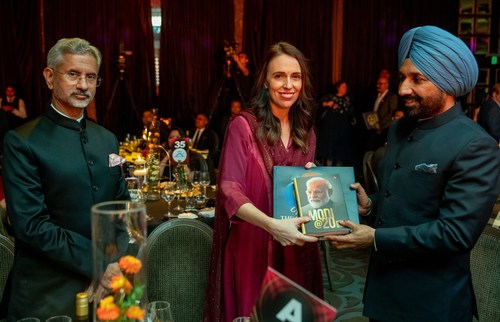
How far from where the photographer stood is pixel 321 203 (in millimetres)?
1757

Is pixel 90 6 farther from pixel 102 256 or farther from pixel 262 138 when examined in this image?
pixel 102 256

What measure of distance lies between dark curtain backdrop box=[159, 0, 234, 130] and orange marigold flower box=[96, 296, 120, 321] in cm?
854

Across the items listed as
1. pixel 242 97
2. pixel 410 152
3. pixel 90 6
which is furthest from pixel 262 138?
pixel 90 6

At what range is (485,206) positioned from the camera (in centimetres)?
154

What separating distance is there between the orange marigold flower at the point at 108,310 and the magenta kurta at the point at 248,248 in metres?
0.92

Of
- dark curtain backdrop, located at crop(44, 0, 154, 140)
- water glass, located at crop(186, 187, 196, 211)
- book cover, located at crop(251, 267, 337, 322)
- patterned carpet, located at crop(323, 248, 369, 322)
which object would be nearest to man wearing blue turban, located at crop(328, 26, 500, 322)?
book cover, located at crop(251, 267, 337, 322)

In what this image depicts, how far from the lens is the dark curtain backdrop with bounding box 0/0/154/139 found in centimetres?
895

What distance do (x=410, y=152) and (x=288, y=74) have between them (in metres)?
0.56

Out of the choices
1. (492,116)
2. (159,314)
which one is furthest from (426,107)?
(492,116)

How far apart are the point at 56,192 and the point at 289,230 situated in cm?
82

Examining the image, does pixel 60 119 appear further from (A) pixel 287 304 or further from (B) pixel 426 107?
(B) pixel 426 107

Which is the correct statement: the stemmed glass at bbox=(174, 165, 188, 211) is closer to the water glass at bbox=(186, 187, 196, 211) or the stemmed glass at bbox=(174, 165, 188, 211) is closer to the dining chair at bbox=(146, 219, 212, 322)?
the water glass at bbox=(186, 187, 196, 211)

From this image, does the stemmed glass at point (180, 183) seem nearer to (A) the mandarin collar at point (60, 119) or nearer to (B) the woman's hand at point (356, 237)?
(A) the mandarin collar at point (60, 119)

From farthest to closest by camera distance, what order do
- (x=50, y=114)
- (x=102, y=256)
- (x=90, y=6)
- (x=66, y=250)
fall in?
(x=90, y=6), (x=50, y=114), (x=66, y=250), (x=102, y=256)
